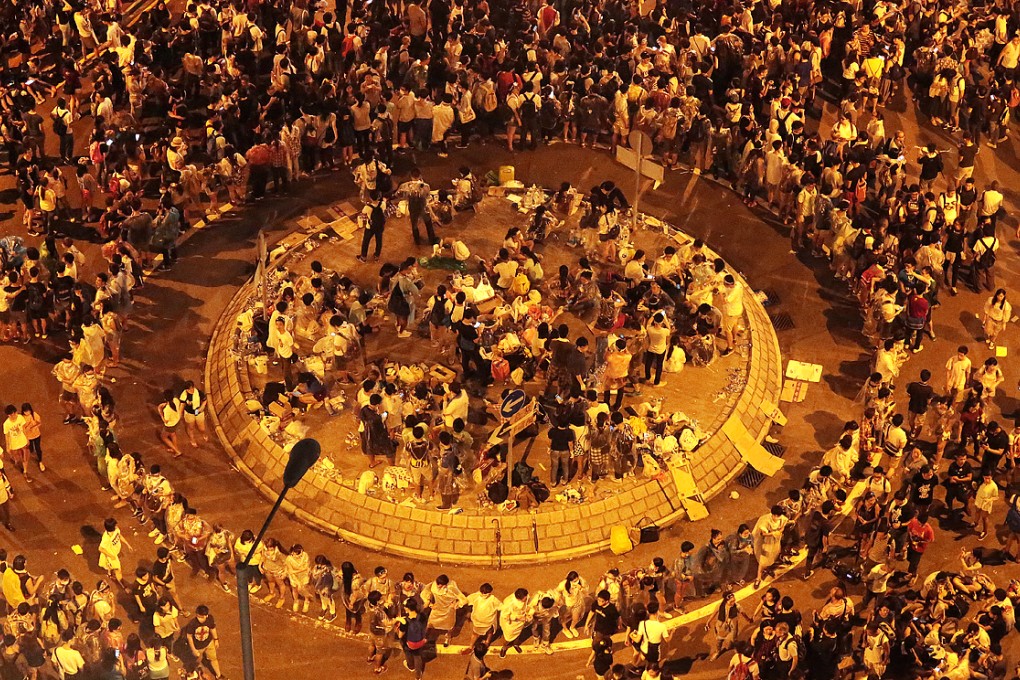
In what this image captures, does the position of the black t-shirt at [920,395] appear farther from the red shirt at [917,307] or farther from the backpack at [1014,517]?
the backpack at [1014,517]

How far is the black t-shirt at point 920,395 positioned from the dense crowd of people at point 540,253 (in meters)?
0.08

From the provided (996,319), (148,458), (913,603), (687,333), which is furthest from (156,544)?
(996,319)

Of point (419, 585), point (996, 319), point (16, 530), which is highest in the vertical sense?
point (996, 319)

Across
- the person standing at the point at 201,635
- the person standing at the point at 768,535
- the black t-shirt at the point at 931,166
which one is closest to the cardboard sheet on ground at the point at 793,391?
the person standing at the point at 768,535

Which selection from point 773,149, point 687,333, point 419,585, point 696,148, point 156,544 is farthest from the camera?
point 696,148

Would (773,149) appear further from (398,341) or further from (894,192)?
(398,341)

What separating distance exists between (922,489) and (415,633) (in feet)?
33.5

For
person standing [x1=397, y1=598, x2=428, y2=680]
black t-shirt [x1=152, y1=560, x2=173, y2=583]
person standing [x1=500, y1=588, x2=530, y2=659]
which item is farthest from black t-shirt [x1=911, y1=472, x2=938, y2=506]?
black t-shirt [x1=152, y1=560, x2=173, y2=583]

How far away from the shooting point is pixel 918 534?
29.0 meters

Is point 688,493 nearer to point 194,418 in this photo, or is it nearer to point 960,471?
point 960,471

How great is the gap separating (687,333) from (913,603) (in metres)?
8.20

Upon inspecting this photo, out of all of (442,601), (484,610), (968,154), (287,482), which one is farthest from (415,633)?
(968,154)

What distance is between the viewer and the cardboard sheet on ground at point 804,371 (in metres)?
34.1

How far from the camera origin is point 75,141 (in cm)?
4125
